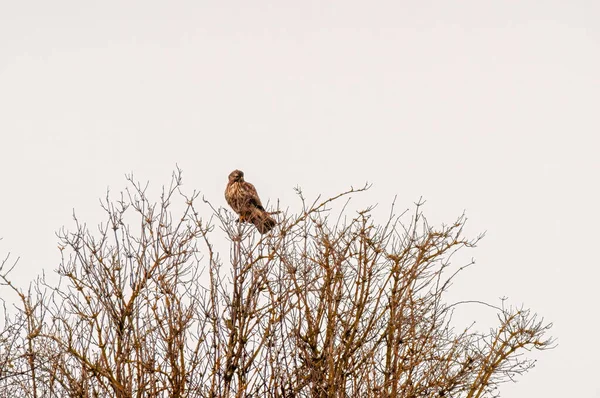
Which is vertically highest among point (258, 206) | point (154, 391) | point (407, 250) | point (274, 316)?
point (258, 206)

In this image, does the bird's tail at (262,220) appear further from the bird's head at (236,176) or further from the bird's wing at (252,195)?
the bird's head at (236,176)

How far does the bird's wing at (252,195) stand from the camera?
14054 millimetres

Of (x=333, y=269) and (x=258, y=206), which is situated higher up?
(x=258, y=206)

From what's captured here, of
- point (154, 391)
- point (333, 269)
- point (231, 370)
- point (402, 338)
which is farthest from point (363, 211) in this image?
point (154, 391)

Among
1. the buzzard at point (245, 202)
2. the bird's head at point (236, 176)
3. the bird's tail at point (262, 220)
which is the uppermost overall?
the bird's head at point (236, 176)

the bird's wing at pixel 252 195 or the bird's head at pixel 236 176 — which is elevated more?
the bird's head at pixel 236 176

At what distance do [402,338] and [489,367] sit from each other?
1.50 metres

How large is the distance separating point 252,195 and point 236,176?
866 millimetres

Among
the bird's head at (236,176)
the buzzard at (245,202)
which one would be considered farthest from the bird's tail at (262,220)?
the bird's head at (236,176)

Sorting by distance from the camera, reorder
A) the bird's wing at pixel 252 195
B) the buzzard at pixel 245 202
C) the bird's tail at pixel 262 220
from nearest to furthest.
Answer: the bird's tail at pixel 262 220
the buzzard at pixel 245 202
the bird's wing at pixel 252 195

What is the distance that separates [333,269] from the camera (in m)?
11.3

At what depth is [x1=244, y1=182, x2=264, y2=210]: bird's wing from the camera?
553 inches

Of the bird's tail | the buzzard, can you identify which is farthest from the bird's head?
the bird's tail

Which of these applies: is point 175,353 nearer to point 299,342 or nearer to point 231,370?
point 231,370
